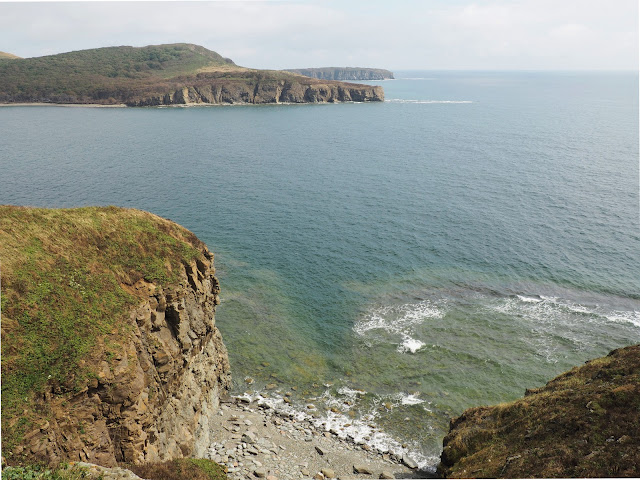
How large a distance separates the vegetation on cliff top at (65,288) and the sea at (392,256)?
2087 cm

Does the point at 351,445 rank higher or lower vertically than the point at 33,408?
lower

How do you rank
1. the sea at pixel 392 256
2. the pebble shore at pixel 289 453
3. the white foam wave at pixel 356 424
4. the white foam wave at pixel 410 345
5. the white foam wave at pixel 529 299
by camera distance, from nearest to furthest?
the pebble shore at pixel 289 453 < the white foam wave at pixel 356 424 < the sea at pixel 392 256 < the white foam wave at pixel 410 345 < the white foam wave at pixel 529 299

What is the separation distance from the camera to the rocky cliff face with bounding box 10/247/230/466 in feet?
78.3

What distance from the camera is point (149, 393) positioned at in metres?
28.9

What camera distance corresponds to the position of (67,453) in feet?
75.9

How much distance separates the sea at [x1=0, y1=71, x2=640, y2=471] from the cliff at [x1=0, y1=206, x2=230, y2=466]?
14.2m

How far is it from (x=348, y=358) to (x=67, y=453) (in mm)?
33657

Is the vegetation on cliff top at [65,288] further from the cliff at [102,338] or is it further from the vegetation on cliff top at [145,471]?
the vegetation on cliff top at [145,471]

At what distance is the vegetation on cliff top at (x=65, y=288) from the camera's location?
2347cm

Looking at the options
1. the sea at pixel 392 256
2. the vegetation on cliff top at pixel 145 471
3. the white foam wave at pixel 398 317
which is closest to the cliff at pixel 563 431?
the sea at pixel 392 256

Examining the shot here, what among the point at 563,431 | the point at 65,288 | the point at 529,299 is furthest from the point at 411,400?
the point at 65,288

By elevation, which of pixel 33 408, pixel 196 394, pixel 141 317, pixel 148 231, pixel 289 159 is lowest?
pixel 196 394

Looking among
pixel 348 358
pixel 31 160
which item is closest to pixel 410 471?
pixel 348 358

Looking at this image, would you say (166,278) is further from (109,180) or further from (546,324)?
(109,180)
